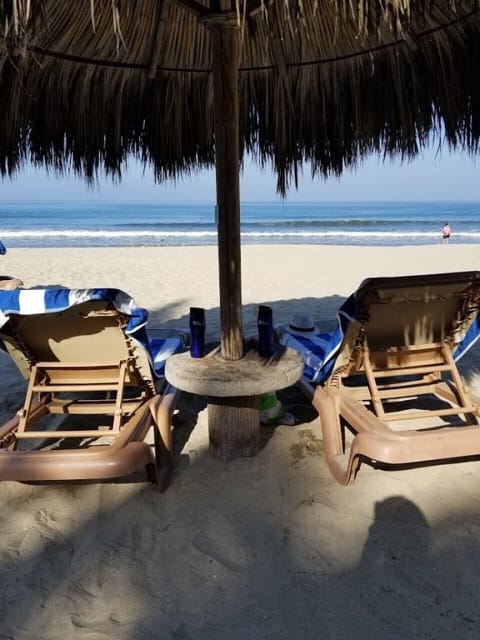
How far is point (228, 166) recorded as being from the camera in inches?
82.8

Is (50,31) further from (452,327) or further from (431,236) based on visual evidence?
(431,236)

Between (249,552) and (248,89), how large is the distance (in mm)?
2824

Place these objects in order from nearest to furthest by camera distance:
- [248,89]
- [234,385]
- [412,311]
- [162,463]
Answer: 1. [234,385]
2. [162,463]
3. [412,311]
4. [248,89]

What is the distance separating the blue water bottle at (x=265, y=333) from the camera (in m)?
2.25

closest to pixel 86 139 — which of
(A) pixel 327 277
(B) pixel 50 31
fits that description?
(B) pixel 50 31

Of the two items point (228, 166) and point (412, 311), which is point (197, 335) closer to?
point (228, 166)

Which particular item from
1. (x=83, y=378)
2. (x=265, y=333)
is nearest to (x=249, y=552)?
(x=265, y=333)

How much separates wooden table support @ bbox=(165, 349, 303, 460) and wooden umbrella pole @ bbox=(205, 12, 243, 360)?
139 millimetres

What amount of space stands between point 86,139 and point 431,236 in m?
23.5

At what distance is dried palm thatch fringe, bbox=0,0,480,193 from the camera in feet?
8.21

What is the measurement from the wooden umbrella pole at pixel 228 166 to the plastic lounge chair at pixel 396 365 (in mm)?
495

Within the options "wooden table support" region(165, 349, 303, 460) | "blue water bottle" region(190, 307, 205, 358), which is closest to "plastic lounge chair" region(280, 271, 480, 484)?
"wooden table support" region(165, 349, 303, 460)

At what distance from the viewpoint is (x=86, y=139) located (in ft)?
10.2

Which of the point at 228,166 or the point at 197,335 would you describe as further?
the point at 197,335
